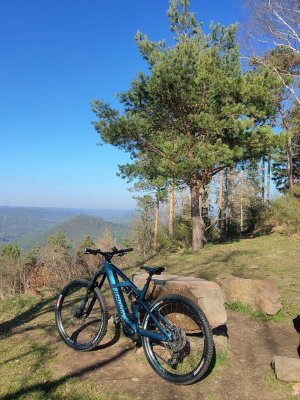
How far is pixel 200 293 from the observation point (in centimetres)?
421

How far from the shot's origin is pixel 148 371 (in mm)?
3828

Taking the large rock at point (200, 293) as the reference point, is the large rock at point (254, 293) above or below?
below

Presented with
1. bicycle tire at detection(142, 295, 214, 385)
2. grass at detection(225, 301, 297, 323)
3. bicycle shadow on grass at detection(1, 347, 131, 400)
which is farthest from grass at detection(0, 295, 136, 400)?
grass at detection(225, 301, 297, 323)

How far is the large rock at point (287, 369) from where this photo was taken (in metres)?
3.55

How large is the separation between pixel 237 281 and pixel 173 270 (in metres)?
4.16

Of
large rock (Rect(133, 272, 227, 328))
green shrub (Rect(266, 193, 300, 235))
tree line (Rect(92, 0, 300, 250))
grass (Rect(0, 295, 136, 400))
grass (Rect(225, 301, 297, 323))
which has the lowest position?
grass (Rect(0, 295, 136, 400))

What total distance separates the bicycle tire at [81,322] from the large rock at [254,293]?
90.1 inches

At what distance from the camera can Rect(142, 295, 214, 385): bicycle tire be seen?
3476 mm

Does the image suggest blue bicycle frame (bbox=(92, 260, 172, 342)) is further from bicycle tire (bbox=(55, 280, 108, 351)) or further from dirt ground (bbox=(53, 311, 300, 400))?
dirt ground (bbox=(53, 311, 300, 400))

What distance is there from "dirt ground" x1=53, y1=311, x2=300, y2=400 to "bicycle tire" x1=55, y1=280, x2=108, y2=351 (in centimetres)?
14

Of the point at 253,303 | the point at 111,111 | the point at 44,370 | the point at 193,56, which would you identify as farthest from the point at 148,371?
the point at 111,111

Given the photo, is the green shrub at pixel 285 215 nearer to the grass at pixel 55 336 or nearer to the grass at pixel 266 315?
the grass at pixel 55 336

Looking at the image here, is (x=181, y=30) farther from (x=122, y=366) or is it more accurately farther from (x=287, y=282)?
(x=122, y=366)

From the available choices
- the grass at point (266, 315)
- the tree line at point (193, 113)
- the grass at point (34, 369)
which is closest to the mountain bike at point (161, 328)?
the grass at point (34, 369)
